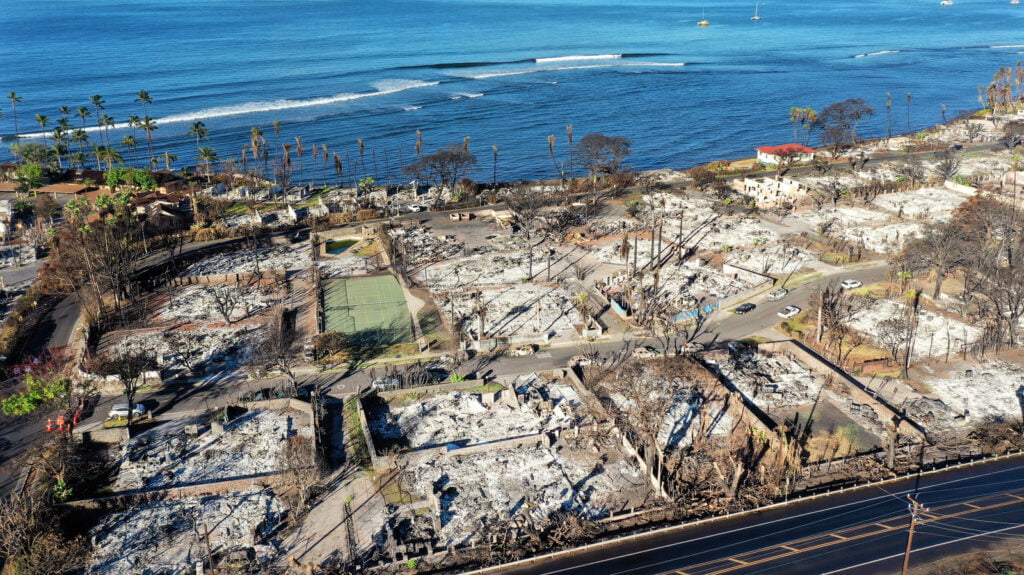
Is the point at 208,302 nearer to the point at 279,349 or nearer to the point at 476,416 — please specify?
the point at 279,349

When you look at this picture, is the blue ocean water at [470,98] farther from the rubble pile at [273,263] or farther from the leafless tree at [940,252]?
the leafless tree at [940,252]

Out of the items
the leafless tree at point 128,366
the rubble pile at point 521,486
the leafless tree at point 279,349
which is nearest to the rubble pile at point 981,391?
the rubble pile at point 521,486

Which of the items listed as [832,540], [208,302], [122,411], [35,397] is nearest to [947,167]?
[832,540]

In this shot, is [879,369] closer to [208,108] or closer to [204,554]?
[204,554]

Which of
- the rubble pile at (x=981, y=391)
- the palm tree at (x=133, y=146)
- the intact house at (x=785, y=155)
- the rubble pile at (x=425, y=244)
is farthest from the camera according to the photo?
the palm tree at (x=133, y=146)

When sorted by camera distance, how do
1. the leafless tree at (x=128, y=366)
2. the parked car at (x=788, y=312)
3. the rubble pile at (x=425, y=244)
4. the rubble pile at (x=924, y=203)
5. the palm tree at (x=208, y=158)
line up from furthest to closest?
the palm tree at (x=208, y=158) < the rubble pile at (x=924, y=203) < the rubble pile at (x=425, y=244) < the parked car at (x=788, y=312) < the leafless tree at (x=128, y=366)

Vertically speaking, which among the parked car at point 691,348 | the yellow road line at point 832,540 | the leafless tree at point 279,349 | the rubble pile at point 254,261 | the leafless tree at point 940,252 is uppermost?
the leafless tree at point 940,252

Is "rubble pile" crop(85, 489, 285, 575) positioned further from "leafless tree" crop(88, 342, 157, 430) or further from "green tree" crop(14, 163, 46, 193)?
"green tree" crop(14, 163, 46, 193)
